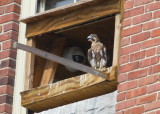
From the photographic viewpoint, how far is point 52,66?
11.3 metres

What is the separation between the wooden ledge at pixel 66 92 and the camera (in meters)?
10.4

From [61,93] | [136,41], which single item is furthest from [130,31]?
[61,93]

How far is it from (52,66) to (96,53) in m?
0.62

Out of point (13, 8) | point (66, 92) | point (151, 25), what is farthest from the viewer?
point (13, 8)

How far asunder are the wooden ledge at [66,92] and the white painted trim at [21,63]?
9cm

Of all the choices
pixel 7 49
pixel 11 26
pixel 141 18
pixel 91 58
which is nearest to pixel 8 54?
pixel 7 49

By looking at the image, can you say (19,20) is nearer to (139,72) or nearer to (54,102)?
(54,102)

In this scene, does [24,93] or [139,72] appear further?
[24,93]

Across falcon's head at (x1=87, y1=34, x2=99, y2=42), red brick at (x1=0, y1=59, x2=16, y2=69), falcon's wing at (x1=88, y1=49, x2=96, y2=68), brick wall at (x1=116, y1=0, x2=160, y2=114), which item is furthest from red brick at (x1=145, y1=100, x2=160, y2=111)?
red brick at (x1=0, y1=59, x2=16, y2=69)

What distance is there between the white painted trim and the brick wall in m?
1.23

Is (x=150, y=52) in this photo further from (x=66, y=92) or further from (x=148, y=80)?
(x=66, y=92)

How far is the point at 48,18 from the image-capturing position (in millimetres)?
11070

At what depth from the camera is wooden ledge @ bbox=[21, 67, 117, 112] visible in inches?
409

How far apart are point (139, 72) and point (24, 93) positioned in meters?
1.38
